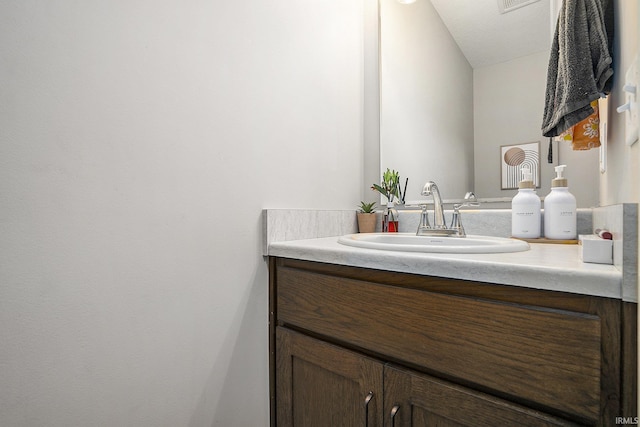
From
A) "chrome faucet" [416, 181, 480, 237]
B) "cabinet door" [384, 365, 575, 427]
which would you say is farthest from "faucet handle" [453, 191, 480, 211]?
"cabinet door" [384, 365, 575, 427]

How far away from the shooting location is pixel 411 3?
146cm

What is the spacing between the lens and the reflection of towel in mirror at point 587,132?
0.94m

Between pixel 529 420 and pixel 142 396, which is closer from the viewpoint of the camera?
pixel 529 420

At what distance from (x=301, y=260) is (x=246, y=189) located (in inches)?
11.1

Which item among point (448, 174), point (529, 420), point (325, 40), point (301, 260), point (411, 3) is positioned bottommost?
point (529, 420)

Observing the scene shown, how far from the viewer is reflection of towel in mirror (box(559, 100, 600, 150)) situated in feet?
3.07

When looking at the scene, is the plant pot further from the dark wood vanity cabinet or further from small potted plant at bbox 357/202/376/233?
the dark wood vanity cabinet

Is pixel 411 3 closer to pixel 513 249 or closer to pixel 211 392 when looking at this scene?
pixel 513 249

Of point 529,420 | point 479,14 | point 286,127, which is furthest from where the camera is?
point 479,14

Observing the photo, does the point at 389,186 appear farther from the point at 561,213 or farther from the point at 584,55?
the point at 584,55

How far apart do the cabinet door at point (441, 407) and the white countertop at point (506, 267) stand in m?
0.22

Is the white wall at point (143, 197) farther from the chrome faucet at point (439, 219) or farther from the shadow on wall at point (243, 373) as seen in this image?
the chrome faucet at point (439, 219)

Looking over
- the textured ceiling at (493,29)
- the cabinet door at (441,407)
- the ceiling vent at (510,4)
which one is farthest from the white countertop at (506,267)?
the ceiling vent at (510,4)

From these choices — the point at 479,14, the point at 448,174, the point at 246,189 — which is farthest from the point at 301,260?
the point at 479,14
